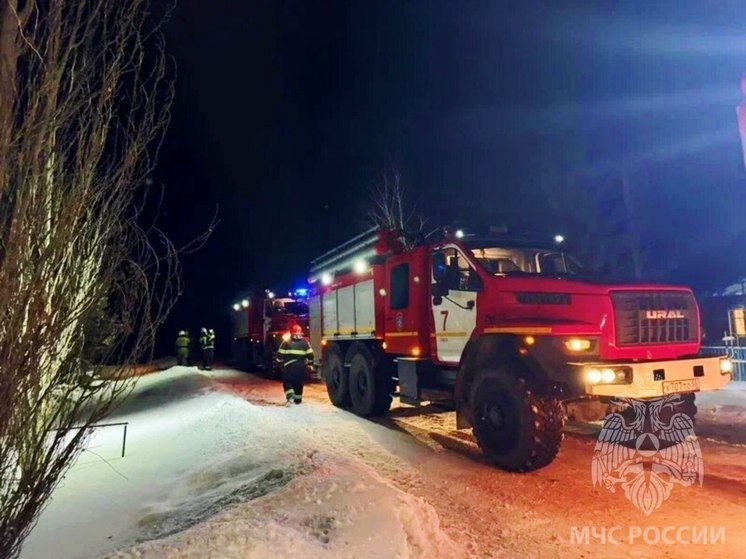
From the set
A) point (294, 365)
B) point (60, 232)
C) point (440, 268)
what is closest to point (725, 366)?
point (440, 268)

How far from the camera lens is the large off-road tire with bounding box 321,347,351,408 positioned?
10594mm

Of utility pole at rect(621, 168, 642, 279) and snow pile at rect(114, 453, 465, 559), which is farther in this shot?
utility pole at rect(621, 168, 642, 279)

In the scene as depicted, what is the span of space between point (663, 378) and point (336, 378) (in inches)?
264

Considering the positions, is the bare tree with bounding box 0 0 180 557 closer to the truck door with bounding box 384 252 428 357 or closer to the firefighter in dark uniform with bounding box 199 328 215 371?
the truck door with bounding box 384 252 428 357

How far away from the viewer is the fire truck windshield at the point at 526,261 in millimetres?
7242

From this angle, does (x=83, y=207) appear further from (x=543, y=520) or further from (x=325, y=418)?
(x=325, y=418)

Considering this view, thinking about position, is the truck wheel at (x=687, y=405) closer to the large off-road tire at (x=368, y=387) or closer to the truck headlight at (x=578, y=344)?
the truck headlight at (x=578, y=344)

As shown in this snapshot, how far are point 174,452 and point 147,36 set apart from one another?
5381 mm

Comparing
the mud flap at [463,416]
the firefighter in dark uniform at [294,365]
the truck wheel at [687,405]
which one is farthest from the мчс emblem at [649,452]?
the firefighter in dark uniform at [294,365]

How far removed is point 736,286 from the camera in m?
19.2

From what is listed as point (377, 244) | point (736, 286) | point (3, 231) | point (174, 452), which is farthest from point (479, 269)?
point (736, 286)

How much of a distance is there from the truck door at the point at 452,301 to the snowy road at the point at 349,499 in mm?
1309

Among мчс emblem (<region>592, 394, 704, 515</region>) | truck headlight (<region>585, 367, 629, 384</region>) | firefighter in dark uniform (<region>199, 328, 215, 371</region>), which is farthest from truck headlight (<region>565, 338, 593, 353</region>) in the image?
firefighter in dark uniform (<region>199, 328, 215, 371</region>)

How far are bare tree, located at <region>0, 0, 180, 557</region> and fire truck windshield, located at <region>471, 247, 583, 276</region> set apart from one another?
478cm
